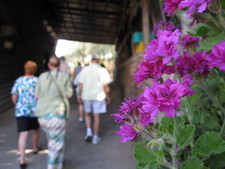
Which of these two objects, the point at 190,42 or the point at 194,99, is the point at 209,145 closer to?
the point at 194,99

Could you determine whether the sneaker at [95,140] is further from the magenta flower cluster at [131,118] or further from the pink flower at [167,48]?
the pink flower at [167,48]

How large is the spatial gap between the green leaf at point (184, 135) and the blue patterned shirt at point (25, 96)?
11.0ft

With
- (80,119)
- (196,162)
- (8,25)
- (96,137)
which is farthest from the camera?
(8,25)

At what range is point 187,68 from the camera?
3.86 feet

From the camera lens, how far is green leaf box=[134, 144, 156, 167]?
115 centimetres

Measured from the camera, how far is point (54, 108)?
361cm

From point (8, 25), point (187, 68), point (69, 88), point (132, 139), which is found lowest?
point (69, 88)

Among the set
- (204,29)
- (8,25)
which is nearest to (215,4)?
(204,29)

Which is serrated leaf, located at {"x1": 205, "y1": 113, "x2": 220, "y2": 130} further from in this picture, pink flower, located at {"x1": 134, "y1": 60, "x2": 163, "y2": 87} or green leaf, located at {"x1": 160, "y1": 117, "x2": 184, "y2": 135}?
pink flower, located at {"x1": 134, "y1": 60, "x2": 163, "y2": 87}

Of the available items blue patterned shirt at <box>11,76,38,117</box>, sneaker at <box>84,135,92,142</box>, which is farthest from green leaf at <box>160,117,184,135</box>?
sneaker at <box>84,135,92,142</box>

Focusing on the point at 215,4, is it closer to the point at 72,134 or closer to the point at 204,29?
the point at 204,29

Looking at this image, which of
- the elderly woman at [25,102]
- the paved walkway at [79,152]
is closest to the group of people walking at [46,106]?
the elderly woman at [25,102]

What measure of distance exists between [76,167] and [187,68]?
3234mm

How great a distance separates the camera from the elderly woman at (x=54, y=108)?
358 cm
